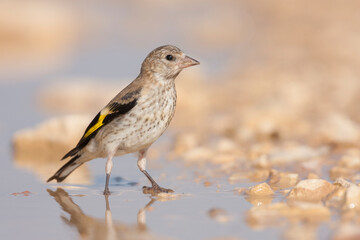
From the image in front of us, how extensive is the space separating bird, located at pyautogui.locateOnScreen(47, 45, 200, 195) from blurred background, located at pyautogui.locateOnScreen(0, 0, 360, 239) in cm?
56

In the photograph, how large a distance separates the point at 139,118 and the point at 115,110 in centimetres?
28

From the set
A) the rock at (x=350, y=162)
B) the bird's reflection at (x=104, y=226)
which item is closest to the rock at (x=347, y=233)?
the bird's reflection at (x=104, y=226)

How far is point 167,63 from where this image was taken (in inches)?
276

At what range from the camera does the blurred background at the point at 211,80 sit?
8008mm

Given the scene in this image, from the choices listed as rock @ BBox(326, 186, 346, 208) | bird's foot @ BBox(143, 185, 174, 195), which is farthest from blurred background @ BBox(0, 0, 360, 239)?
rock @ BBox(326, 186, 346, 208)

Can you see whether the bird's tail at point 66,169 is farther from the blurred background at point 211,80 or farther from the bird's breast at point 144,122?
the bird's breast at point 144,122

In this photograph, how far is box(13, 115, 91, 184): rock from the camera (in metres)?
8.09

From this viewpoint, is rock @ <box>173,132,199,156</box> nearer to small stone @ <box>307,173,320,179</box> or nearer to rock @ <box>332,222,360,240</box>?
small stone @ <box>307,173,320,179</box>

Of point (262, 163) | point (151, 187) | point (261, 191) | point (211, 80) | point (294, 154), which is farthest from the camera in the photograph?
point (211, 80)

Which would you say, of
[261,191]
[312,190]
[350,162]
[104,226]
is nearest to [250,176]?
[350,162]

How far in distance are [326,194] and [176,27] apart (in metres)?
15.6

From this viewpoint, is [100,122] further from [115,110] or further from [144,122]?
[144,122]

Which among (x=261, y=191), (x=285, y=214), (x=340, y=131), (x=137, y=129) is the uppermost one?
(x=137, y=129)

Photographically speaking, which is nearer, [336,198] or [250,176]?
[336,198]
